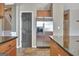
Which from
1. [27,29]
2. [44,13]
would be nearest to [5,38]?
[27,29]

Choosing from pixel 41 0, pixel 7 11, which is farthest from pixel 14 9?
pixel 41 0

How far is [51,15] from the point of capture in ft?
6.15

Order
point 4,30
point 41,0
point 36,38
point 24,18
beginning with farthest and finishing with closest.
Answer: point 36,38, point 24,18, point 4,30, point 41,0

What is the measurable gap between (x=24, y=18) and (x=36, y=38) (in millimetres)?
323

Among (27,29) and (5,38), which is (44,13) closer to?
(27,29)

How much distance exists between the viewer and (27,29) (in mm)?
1907

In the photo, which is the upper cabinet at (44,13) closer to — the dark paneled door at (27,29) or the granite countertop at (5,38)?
the dark paneled door at (27,29)

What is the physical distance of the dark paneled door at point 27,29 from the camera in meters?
→ 1.77

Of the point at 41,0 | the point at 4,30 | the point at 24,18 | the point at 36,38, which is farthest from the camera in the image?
the point at 36,38

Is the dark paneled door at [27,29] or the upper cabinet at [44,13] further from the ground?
the upper cabinet at [44,13]

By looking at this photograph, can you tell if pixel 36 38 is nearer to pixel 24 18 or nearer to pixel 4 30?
pixel 24 18

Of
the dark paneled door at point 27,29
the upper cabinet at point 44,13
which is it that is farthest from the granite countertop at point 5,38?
the upper cabinet at point 44,13

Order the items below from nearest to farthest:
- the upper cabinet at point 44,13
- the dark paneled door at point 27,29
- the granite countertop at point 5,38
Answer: the granite countertop at point 5,38
the dark paneled door at point 27,29
the upper cabinet at point 44,13

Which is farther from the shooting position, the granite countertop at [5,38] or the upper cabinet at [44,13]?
the upper cabinet at [44,13]
